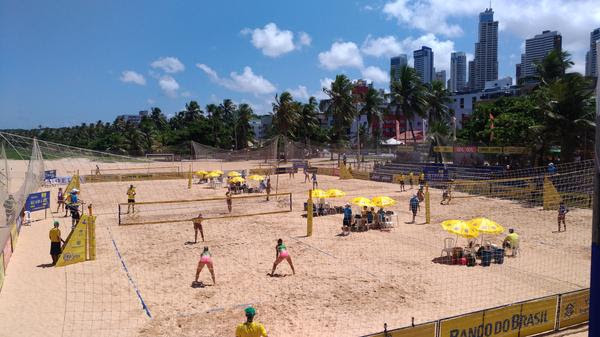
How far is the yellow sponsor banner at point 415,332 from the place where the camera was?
6.53 m

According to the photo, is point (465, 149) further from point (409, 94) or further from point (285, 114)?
point (285, 114)

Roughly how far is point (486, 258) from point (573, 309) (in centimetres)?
441

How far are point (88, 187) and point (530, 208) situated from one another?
30.9 m

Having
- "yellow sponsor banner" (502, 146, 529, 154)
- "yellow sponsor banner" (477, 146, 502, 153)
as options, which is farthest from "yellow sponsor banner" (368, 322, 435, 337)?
"yellow sponsor banner" (477, 146, 502, 153)

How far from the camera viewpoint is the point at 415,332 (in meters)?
6.75

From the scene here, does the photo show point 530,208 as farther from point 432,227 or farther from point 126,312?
point 126,312

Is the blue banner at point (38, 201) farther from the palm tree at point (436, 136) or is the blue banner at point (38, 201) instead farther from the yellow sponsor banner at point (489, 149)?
the palm tree at point (436, 136)

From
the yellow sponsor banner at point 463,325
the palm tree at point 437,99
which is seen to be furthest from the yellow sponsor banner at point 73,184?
the palm tree at point 437,99

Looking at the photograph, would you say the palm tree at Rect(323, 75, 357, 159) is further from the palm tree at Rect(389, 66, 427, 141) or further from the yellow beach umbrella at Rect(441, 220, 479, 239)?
the yellow beach umbrella at Rect(441, 220, 479, 239)

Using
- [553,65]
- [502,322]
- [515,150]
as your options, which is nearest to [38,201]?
[502,322]

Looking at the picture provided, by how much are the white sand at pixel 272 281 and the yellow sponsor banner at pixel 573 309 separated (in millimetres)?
1587

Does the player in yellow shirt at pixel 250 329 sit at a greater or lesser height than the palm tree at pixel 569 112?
lesser

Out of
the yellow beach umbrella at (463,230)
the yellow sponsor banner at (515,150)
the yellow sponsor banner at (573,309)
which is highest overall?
the yellow sponsor banner at (515,150)

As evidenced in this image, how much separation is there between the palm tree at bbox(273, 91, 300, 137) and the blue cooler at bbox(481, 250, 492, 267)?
2100 inches
